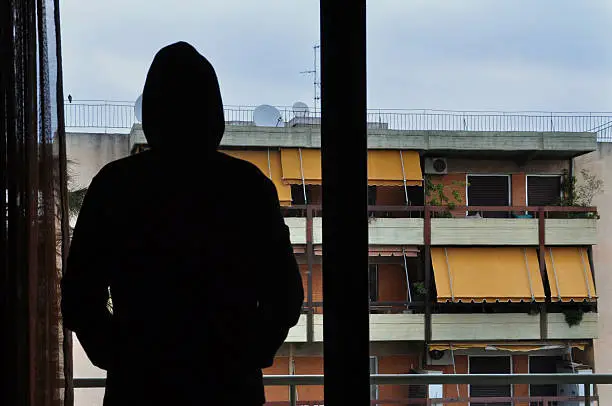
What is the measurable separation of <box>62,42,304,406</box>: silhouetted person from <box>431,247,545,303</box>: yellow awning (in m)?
2.05

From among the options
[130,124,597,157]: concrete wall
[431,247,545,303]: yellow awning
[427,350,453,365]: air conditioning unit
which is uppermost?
[130,124,597,157]: concrete wall

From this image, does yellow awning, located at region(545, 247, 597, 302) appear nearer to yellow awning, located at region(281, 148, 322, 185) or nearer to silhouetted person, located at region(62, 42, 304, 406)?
yellow awning, located at region(281, 148, 322, 185)

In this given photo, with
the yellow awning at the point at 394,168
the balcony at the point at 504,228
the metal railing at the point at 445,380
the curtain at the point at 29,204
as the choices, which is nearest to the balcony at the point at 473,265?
the balcony at the point at 504,228

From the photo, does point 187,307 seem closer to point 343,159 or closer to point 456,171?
point 343,159

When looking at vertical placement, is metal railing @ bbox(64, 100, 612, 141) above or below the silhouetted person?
above

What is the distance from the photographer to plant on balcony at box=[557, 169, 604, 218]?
303 centimetres

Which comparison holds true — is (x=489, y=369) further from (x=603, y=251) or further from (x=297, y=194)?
(x=297, y=194)

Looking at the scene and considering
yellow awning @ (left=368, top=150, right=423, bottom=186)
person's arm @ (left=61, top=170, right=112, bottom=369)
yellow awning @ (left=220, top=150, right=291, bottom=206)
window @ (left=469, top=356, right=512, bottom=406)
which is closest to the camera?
person's arm @ (left=61, top=170, right=112, bottom=369)

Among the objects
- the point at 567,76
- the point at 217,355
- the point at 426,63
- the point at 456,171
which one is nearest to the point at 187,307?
the point at 217,355

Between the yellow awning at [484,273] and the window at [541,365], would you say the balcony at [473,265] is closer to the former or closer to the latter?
the yellow awning at [484,273]

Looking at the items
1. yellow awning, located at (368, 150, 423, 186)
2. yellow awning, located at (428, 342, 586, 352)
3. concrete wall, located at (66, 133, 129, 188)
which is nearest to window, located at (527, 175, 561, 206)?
yellow awning, located at (368, 150, 423, 186)

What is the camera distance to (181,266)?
123 centimetres

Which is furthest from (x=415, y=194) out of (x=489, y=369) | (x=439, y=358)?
(x=489, y=369)

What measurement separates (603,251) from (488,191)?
0.52m
